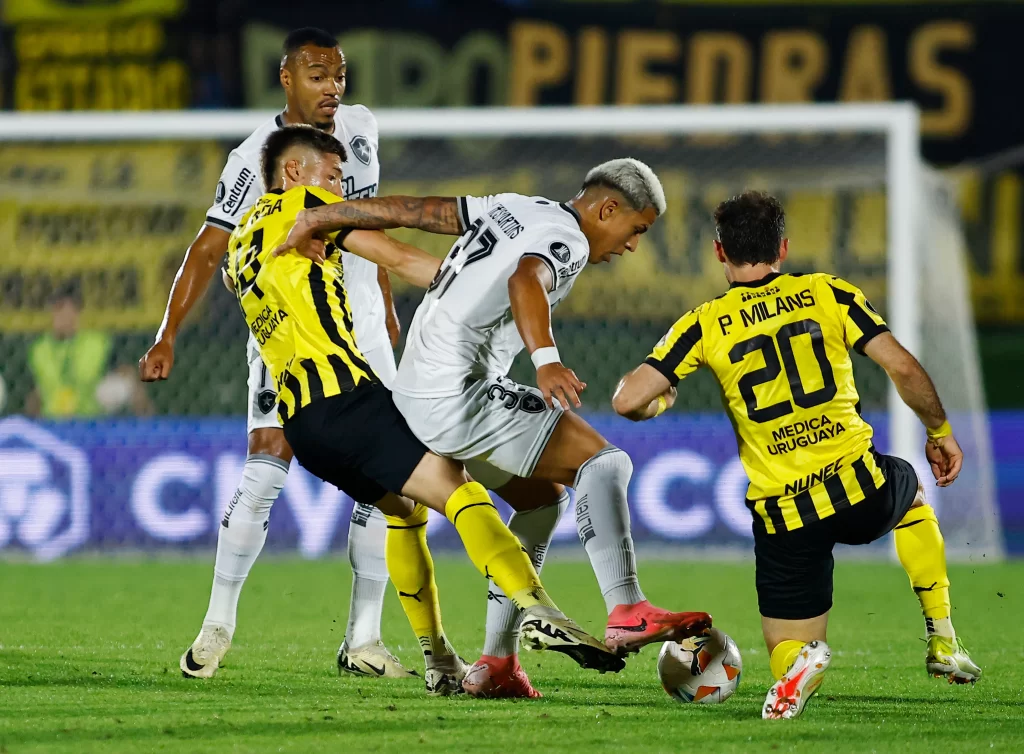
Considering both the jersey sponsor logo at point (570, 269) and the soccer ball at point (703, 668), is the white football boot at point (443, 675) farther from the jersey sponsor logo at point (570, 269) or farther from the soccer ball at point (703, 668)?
the jersey sponsor logo at point (570, 269)

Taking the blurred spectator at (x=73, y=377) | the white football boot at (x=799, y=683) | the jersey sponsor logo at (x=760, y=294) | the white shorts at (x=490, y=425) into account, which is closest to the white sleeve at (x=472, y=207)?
the white shorts at (x=490, y=425)

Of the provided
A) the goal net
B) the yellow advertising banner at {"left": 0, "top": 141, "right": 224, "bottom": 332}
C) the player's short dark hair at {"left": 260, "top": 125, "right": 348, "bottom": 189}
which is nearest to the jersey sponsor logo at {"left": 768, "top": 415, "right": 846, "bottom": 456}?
the player's short dark hair at {"left": 260, "top": 125, "right": 348, "bottom": 189}

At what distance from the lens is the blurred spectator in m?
11.5

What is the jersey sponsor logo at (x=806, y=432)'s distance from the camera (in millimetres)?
4254

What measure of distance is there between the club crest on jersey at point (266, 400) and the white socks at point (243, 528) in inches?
6.5

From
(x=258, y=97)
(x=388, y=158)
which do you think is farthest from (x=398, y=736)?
(x=258, y=97)

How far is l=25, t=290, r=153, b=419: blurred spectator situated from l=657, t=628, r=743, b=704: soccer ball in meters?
7.75

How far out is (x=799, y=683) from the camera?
13.1 ft

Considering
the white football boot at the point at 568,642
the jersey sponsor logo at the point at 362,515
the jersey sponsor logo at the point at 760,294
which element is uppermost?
the jersey sponsor logo at the point at 760,294

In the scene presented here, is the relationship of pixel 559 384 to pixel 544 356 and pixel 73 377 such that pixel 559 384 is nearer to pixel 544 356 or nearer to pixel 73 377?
pixel 544 356

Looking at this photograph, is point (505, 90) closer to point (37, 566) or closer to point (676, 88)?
point (676, 88)

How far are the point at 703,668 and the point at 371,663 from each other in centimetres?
121

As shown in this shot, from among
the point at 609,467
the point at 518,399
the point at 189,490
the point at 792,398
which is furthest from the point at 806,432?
the point at 189,490

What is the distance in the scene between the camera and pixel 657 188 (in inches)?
175
